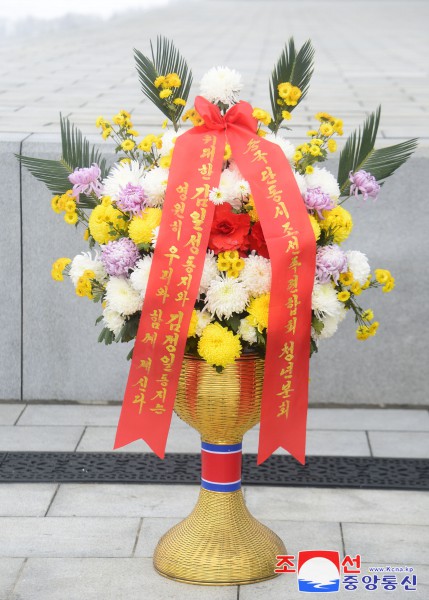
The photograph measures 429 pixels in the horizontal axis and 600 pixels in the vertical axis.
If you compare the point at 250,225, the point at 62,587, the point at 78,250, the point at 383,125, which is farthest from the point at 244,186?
the point at 383,125

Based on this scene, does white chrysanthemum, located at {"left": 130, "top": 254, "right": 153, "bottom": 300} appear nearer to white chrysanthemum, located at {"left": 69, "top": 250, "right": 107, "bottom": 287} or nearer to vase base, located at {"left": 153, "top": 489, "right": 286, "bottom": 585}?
white chrysanthemum, located at {"left": 69, "top": 250, "right": 107, "bottom": 287}

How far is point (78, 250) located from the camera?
6.22 m

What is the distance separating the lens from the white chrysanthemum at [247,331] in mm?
3781

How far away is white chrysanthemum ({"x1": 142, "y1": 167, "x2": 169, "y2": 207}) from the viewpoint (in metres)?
3.88

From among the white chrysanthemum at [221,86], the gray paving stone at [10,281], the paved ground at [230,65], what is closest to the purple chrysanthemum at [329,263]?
the white chrysanthemum at [221,86]

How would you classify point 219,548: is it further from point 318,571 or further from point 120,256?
point 120,256

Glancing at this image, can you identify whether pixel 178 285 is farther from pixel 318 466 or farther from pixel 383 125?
pixel 383 125

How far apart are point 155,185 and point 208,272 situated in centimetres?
36

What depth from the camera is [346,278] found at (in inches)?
154

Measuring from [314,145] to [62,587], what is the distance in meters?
1.79

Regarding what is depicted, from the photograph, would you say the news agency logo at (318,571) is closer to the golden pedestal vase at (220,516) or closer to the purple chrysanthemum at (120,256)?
the golden pedestal vase at (220,516)

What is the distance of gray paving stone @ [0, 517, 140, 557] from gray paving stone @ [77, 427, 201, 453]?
3.00ft

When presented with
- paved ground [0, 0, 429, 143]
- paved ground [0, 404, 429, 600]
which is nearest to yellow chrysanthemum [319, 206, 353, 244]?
paved ground [0, 404, 429, 600]

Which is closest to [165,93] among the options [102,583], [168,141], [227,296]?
→ [168,141]
